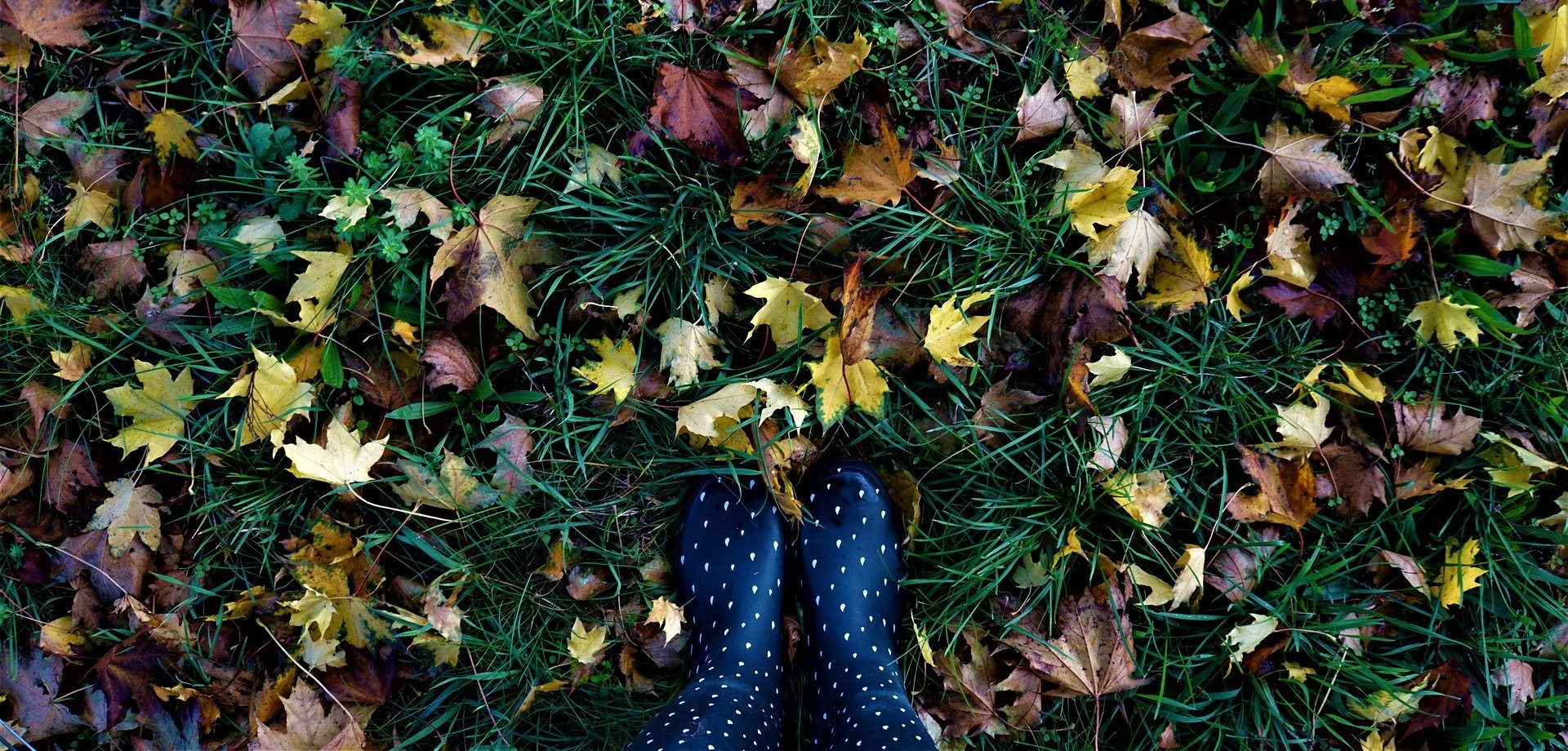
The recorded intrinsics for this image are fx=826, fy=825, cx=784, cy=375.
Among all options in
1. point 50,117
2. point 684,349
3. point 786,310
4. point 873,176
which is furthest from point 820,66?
point 50,117

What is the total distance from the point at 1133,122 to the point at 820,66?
625mm

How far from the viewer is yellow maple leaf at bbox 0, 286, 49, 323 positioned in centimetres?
166

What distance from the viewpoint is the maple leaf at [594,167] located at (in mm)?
1617

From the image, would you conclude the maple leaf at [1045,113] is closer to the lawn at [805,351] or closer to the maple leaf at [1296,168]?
the lawn at [805,351]

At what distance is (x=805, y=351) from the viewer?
1638mm

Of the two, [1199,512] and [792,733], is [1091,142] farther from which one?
[792,733]

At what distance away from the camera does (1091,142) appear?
1.65 meters

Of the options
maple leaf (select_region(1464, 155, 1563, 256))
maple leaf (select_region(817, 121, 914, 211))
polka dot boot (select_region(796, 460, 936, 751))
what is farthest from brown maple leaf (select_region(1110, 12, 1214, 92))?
polka dot boot (select_region(796, 460, 936, 751))

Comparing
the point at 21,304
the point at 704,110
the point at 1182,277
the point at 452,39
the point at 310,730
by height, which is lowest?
the point at 310,730

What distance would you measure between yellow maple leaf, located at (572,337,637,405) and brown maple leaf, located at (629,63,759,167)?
1.34 ft

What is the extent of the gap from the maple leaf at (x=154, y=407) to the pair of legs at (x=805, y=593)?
1035 millimetres

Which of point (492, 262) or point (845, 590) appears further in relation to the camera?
point (845, 590)

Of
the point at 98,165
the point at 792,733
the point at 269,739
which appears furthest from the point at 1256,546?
the point at 98,165

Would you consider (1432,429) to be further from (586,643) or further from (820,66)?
(586,643)
